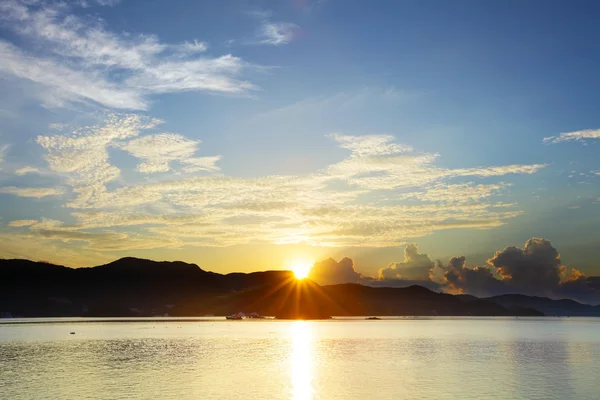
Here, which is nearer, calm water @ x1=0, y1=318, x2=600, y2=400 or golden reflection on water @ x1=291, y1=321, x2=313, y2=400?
calm water @ x1=0, y1=318, x2=600, y2=400

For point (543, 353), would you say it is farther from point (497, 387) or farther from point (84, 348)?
point (84, 348)

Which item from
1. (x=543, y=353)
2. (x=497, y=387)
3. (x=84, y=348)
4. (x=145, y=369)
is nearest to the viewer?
(x=497, y=387)

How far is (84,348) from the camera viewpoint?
474 feet

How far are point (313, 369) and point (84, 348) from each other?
3123 inches

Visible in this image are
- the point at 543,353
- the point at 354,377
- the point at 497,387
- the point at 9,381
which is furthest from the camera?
the point at 543,353

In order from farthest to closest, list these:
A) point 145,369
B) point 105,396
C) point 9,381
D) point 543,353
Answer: point 543,353
point 145,369
point 9,381
point 105,396

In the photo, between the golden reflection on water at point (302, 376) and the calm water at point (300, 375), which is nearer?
the calm water at point (300, 375)

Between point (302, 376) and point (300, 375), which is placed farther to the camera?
point (300, 375)

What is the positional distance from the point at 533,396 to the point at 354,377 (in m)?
27.2

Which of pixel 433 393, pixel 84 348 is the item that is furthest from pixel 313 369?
pixel 84 348

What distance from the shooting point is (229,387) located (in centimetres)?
7275

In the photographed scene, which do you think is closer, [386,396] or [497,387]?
[386,396]

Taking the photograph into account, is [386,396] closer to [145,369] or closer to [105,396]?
[105,396]

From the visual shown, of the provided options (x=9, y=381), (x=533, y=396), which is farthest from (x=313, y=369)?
(x=9, y=381)
